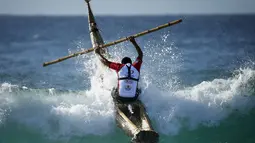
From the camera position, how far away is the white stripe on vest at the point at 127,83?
1081 centimetres

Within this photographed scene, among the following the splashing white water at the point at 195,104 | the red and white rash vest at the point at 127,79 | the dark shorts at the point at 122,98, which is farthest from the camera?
the splashing white water at the point at 195,104

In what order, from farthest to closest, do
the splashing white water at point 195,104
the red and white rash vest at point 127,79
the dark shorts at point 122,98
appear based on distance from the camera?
the splashing white water at point 195,104 < the dark shorts at point 122,98 < the red and white rash vest at point 127,79

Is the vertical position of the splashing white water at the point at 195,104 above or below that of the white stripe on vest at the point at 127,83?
below

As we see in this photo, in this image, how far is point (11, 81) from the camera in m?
17.7

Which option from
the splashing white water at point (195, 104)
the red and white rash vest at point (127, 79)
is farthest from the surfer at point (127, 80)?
the splashing white water at point (195, 104)

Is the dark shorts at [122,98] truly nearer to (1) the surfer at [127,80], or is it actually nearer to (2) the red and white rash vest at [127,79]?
(1) the surfer at [127,80]

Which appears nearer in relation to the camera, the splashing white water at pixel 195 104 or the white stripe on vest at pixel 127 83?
the white stripe on vest at pixel 127 83

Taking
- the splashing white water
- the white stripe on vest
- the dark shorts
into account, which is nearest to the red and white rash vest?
the white stripe on vest

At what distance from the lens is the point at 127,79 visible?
35.6 feet

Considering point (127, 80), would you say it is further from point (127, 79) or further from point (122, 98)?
point (122, 98)

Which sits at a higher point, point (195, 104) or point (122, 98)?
point (122, 98)

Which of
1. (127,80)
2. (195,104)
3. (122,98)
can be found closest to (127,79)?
(127,80)

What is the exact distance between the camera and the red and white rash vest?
1079cm

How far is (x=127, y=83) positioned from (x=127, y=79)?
10cm
